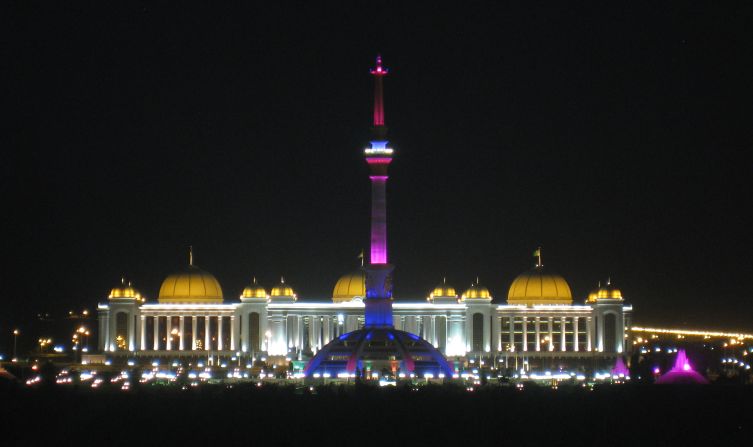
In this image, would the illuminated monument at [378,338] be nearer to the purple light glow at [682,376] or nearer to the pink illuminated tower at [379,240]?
the pink illuminated tower at [379,240]

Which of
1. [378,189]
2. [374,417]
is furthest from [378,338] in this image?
[374,417]

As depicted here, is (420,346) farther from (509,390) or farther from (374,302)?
(509,390)

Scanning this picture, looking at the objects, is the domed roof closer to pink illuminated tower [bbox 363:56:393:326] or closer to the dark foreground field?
pink illuminated tower [bbox 363:56:393:326]

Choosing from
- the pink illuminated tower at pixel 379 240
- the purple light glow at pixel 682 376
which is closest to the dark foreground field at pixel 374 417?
the purple light glow at pixel 682 376

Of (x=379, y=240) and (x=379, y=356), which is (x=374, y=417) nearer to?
(x=379, y=356)

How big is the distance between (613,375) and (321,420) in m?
57.6

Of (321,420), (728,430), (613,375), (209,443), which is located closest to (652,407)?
(728,430)

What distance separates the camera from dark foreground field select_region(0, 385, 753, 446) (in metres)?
135

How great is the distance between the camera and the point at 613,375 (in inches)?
7653

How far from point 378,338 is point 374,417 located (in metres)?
49.6

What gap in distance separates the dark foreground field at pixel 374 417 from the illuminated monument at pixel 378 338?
2976 centimetres

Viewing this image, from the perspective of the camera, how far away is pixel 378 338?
19250 centimetres

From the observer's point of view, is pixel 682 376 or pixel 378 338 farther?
pixel 378 338

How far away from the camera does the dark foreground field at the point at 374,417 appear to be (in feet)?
442
